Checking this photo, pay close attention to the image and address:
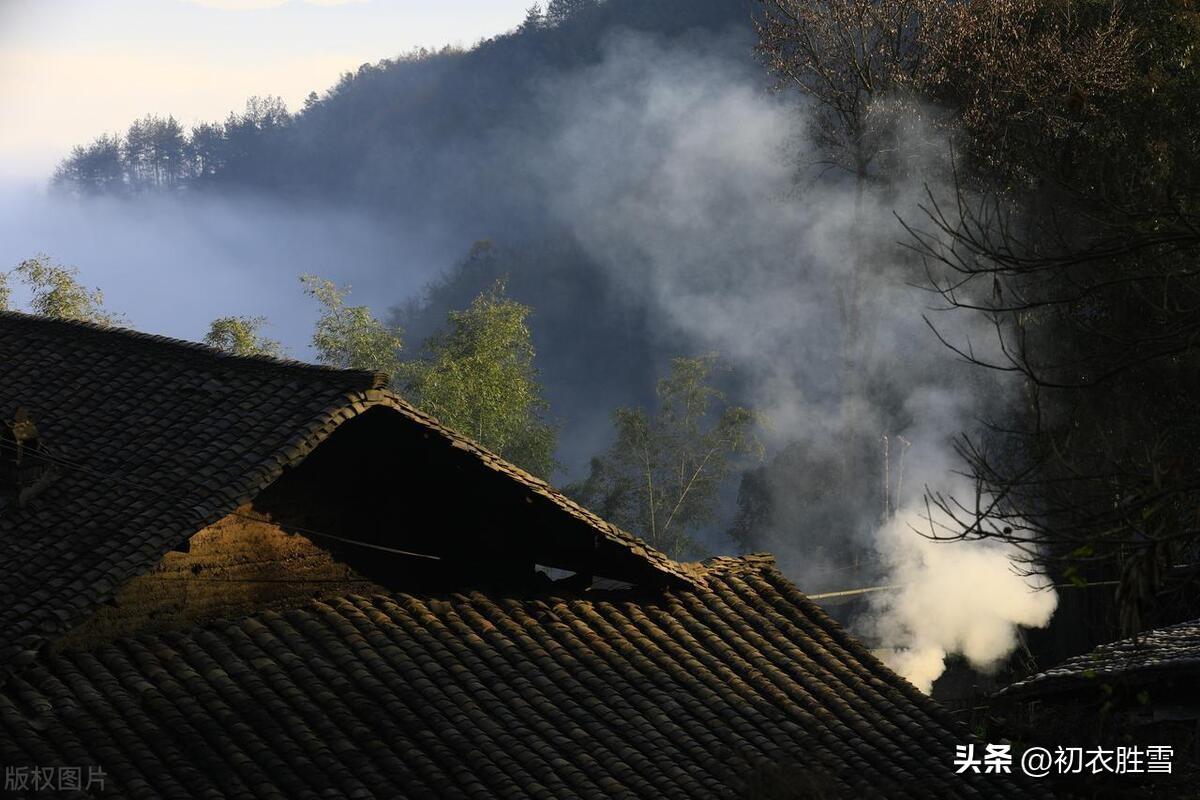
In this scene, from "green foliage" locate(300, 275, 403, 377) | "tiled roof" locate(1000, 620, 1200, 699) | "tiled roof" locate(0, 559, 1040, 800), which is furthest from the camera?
"green foliage" locate(300, 275, 403, 377)

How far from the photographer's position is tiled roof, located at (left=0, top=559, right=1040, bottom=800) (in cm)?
996

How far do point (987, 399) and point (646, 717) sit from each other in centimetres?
2880

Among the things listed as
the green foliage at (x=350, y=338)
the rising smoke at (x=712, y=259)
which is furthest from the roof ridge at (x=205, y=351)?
the green foliage at (x=350, y=338)

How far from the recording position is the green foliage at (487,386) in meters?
42.0

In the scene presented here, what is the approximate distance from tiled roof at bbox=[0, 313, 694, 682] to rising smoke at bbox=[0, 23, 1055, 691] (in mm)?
5774

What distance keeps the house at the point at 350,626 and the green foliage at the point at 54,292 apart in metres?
26.7

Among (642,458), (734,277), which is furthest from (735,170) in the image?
(642,458)

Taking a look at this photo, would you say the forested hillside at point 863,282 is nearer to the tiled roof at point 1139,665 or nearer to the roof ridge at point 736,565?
the tiled roof at point 1139,665

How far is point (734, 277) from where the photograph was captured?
67.9m

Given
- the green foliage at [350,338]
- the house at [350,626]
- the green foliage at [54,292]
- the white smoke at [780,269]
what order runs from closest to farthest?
the house at [350,626] → the white smoke at [780,269] → the green foliage at [54,292] → the green foliage at [350,338]

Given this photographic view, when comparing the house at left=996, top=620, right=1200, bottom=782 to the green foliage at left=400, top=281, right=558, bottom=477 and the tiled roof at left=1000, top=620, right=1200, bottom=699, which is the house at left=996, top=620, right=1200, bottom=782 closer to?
the tiled roof at left=1000, top=620, right=1200, bottom=699

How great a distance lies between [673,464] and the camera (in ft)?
164

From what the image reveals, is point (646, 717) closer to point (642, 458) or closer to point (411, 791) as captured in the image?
point (411, 791)

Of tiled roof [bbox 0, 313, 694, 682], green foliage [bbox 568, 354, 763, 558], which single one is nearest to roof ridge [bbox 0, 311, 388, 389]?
tiled roof [bbox 0, 313, 694, 682]
